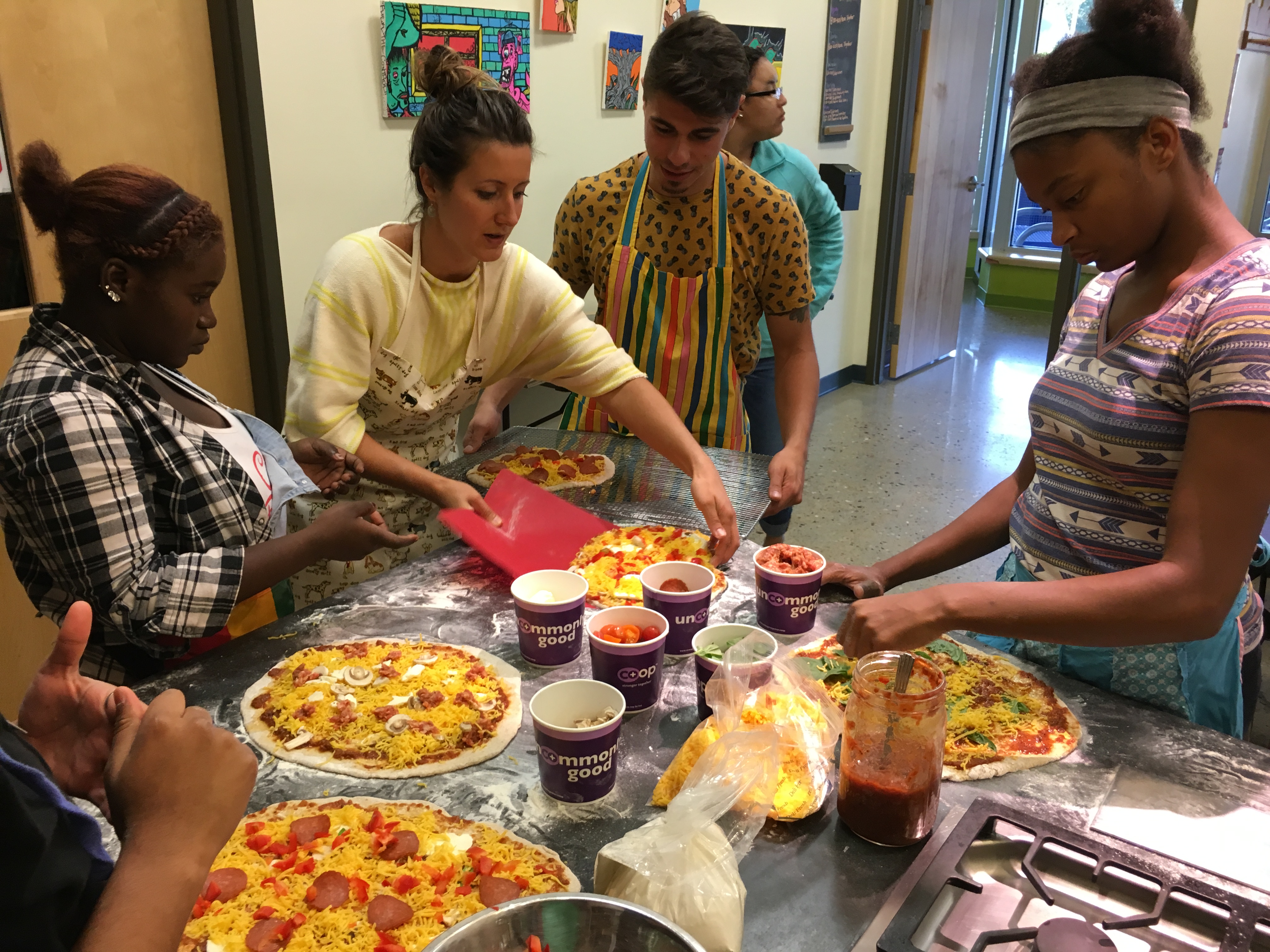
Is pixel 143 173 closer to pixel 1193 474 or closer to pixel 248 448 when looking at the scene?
pixel 248 448

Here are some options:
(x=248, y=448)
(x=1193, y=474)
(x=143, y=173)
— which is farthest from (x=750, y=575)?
(x=143, y=173)

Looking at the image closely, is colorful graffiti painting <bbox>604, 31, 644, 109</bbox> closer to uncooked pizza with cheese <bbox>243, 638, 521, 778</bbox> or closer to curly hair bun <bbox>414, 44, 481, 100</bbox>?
curly hair bun <bbox>414, 44, 481, 100</bbox>

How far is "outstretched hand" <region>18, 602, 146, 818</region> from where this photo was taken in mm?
910

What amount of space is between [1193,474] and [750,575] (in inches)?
32.1

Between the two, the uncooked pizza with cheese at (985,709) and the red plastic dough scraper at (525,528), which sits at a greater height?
the red plastic dough scraper at (525,528)

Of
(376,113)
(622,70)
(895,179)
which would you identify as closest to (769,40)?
(622,70)

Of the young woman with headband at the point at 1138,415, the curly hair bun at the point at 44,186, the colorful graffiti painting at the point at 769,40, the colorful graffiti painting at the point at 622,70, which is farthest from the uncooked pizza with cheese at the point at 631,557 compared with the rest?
the colorful graffiti painting at the point at 769,40

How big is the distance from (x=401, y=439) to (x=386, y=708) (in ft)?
2.86

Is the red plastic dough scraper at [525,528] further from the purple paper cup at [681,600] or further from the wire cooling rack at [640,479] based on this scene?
the purple paper cup at [681,600]

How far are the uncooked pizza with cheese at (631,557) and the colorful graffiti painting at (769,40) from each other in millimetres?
3528

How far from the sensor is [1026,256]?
962 centimetres

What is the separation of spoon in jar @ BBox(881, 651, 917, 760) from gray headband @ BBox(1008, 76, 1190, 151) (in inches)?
33.3

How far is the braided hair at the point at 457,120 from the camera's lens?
1.80 meters

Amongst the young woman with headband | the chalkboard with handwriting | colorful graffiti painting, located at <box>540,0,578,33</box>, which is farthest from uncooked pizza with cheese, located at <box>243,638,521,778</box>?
the chalkboard with handwriting
